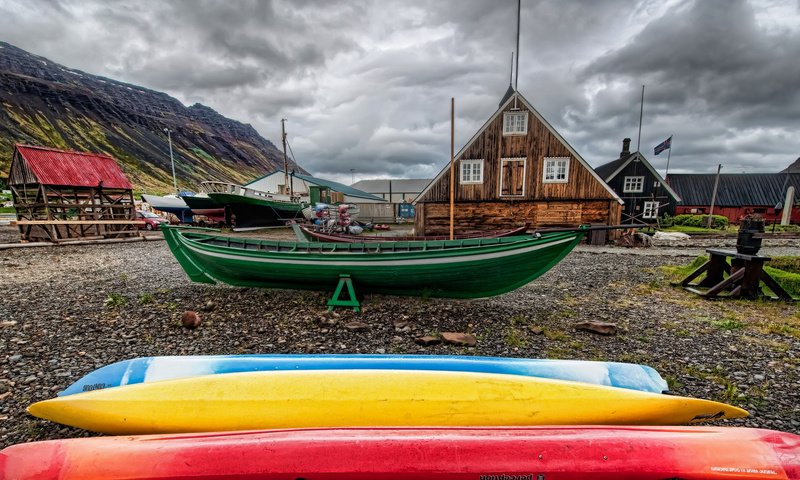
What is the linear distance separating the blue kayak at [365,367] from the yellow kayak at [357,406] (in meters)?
0.39

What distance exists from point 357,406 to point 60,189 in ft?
79.0

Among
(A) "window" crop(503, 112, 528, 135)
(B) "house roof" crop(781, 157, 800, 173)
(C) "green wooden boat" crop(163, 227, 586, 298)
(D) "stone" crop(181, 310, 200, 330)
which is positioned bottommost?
(D) "stone" crop(181, 310, 200, 330)

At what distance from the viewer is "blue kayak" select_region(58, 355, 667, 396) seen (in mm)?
3568

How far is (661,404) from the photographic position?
3.06m

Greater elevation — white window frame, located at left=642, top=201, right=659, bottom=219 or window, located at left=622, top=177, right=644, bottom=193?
window, located at left=622, top=177, right=644, bottom=193

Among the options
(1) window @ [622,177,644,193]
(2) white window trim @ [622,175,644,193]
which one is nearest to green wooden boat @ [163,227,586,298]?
(2) white window trim @ [622,175,644,193]

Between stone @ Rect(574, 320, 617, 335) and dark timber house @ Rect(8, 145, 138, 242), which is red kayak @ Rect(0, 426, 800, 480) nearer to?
stone @ Rect(574, 320, 617, 335)

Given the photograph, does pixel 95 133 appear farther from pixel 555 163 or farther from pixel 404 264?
pixel 404 264

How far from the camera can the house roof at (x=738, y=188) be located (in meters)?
35.3

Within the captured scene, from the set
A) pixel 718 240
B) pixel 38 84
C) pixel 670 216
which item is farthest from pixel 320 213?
pixel 38 84

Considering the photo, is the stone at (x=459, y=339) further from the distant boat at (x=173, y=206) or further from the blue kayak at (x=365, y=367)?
the distant boat at (x=173, y=206)

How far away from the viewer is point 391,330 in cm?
648

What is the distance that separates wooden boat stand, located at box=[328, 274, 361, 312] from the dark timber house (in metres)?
18.2

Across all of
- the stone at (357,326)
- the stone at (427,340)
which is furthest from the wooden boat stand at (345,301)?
the stone at (427,340)
